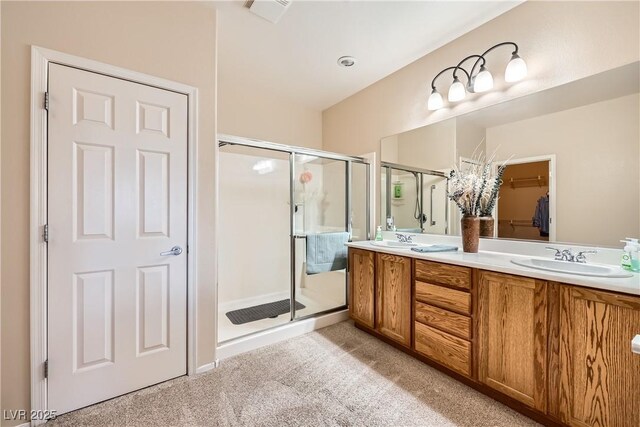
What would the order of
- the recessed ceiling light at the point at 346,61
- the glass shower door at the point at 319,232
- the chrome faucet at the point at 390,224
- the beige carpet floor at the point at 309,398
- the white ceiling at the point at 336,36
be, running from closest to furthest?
the beige carpet floor at the point at 309,398 → the white ceiling at the point at 336,36 → the recessed ceiling light at the point at 346,61 → the glass shower door at the point at 319,232 → the chrome faucet at the point at 390,224

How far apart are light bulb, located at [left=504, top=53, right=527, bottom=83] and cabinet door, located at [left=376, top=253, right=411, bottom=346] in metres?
1.48

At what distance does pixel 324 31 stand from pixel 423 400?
9.03 ft

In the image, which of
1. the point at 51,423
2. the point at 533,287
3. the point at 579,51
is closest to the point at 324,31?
the point at 579,51

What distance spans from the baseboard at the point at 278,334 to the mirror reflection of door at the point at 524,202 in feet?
5.61

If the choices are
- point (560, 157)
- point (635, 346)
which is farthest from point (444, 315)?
point (560, 157)

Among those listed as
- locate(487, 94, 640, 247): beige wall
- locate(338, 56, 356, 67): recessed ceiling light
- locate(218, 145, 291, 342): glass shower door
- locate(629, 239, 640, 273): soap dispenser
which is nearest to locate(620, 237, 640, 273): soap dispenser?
locate(629, 239, 640, 273): soap dispenser

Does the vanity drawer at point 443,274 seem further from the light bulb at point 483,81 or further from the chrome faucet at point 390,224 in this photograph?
the light bulb at point 483,81

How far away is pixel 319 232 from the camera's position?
289cm

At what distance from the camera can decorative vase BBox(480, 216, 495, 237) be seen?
2.08 m

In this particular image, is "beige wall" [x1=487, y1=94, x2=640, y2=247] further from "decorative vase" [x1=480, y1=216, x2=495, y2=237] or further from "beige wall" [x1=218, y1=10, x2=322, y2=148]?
"beige wall" [x1=218, y1=10, x2=322, y2=148]

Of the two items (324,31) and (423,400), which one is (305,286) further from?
(324,31)

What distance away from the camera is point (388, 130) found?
288 centimetres

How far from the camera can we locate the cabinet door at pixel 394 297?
2.12 meters

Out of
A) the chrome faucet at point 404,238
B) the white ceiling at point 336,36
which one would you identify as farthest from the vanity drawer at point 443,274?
the white ceiling at point 336,36
